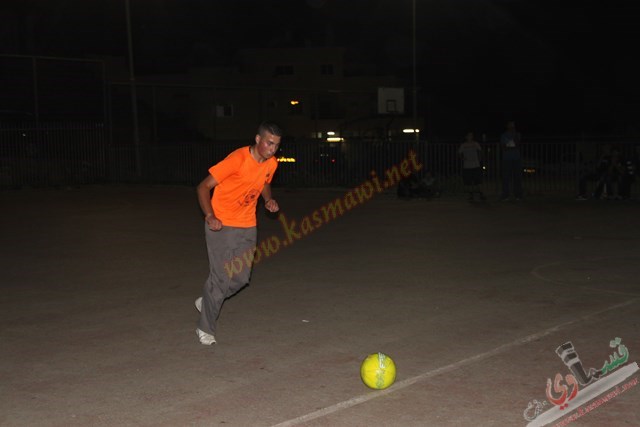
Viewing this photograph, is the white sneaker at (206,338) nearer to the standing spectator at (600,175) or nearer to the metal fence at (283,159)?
the standing spectator at (600,175)

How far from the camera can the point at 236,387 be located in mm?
5781

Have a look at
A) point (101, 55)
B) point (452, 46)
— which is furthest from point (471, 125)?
point (101, 55)

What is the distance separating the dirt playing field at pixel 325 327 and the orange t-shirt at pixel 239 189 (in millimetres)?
1108

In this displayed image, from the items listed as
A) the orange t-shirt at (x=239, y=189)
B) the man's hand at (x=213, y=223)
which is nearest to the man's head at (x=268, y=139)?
the orange t-shirt at (x=239, y=189)

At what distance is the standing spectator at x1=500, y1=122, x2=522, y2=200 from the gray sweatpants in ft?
49.6

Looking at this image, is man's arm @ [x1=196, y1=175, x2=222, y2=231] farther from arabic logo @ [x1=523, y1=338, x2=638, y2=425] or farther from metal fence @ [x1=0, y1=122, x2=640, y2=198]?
metal fence @ [x1=0, y1=122, x2=640, y2=198]

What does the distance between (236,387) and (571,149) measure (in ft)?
62.6

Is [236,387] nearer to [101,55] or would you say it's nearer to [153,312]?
[153,312]

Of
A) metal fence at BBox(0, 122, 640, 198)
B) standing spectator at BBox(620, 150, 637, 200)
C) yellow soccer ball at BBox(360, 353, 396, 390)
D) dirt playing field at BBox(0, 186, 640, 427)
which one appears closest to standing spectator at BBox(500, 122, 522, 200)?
metal fence at BBox(0, 122, 640, 198)

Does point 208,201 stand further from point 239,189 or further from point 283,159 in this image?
Result: point 283,159

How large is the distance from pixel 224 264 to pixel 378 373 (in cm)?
185

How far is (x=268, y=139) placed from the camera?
6.68 metres

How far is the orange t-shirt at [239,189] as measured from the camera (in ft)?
22.2

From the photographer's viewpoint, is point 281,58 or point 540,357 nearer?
point 540,357
